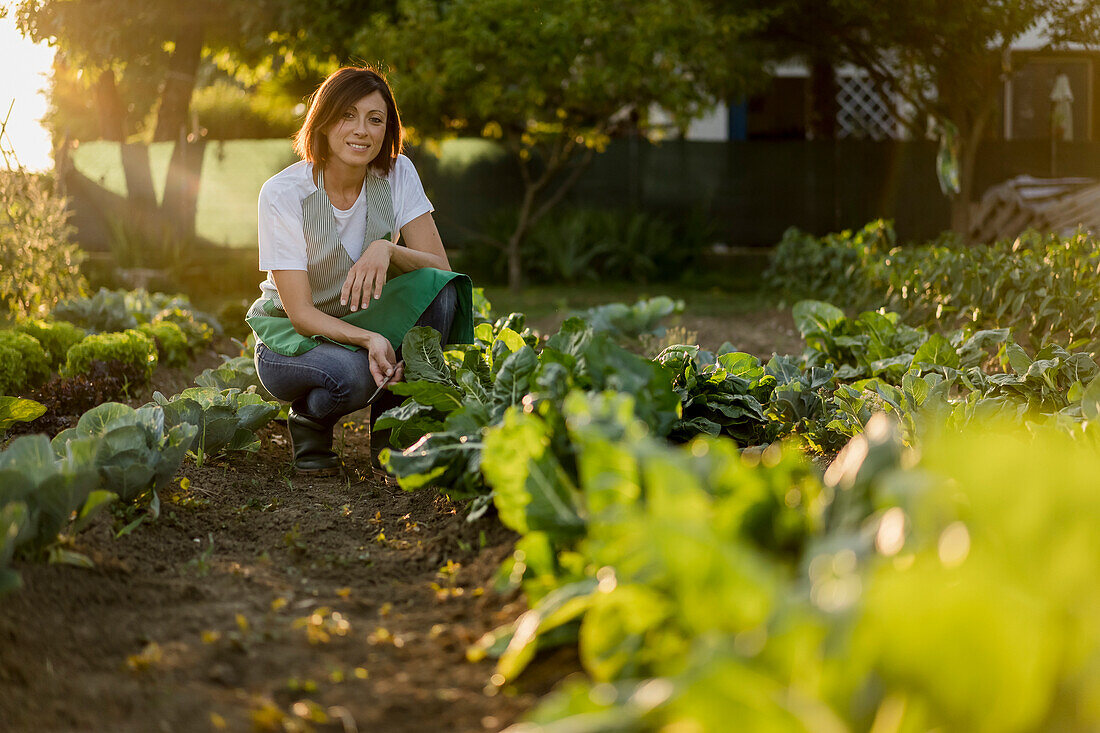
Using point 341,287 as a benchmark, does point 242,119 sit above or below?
above

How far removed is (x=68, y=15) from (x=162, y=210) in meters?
2.16

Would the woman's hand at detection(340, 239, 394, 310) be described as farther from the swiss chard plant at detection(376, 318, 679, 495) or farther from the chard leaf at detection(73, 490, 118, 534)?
the chard leaf at detection(73, 490, 118, 534)

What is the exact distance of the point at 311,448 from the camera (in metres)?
3.38

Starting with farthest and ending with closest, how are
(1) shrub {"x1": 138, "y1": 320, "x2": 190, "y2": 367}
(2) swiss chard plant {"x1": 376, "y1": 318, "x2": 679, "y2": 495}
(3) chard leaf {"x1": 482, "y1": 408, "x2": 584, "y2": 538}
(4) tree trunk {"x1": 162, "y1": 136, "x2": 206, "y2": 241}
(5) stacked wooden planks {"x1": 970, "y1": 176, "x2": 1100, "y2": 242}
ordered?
(4) tree trunk {"x1": 162, "y1": 136, "x2": 206, "y2": 241} < (5) stacked wooden planks {"x1": 970, "y1": 176, "x2": 1100, "y2": 242} < (1) shrub {"x1": 138, "y1": 320, "x2": 190, "y2": 367} < (2) swiss chard plant {"x1": 376, "y1": 318, "x2": 679, "y2": 495} < (3) chard leaf {"x1": 482, "y1": 408, "x2": 584, "y2": 538}

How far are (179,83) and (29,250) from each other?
20.4 feet

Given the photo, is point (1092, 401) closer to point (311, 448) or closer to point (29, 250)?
point (311, 448)

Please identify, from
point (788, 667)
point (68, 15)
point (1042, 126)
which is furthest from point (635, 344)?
point (1042, 126)

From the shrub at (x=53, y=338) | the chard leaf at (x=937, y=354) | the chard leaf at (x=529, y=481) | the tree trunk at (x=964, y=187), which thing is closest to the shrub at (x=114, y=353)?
the shrub at (x=53, y=338)

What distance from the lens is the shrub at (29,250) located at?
5786mm

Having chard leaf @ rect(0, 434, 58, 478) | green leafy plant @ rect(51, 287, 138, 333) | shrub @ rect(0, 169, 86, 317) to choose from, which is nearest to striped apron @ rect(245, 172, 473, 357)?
chard leaf @ rect(0, 434, 58, 478)

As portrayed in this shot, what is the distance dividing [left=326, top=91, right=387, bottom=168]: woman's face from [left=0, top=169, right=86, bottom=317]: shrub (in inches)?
133

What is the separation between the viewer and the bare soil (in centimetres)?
156

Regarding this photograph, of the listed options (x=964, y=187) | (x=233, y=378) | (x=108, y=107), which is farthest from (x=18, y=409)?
(x=108, y=107)

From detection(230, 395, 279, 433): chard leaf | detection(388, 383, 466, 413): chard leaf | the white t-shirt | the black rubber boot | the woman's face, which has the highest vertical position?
the woman's face
